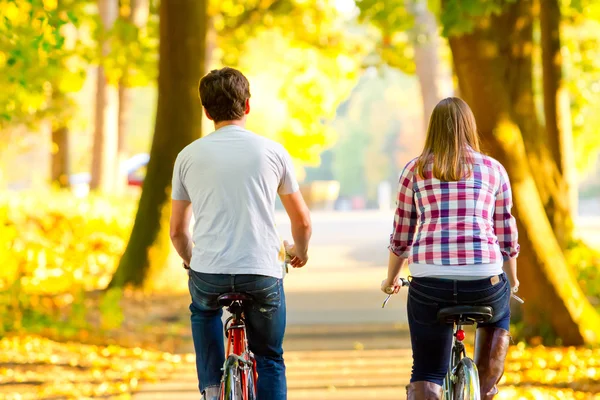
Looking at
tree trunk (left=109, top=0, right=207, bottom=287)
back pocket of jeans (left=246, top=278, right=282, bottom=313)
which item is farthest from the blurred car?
back pocket of jeans (left=246, top=278, right=282, bottom=313)

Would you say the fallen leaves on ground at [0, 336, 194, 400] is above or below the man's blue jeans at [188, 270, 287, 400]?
below

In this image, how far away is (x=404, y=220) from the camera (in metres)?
4.98

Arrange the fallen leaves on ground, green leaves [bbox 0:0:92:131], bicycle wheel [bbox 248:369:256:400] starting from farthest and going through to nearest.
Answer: green leaves [bbox 0:0:92:131] < the fallen leaves on ground < bicycle wheel [bbox 248:369:256:400]

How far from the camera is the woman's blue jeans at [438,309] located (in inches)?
187

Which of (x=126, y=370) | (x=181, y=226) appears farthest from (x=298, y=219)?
(x=126, y=370)

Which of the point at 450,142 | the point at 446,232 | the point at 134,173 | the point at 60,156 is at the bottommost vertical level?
the point at 446,232

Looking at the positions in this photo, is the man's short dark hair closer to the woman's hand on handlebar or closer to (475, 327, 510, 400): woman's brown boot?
the woman's hand on handlebar

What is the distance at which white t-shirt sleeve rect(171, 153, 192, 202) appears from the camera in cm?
503

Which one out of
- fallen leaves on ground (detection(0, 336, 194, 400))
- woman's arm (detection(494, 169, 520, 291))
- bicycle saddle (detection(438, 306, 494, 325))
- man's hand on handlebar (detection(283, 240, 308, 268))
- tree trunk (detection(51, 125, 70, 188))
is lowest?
fallen leaves on ground (detection(0, 336, 194, 400))

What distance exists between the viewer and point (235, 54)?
2736cm

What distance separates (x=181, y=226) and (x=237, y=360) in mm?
726

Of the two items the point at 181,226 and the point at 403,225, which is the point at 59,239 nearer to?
the point at 181,226

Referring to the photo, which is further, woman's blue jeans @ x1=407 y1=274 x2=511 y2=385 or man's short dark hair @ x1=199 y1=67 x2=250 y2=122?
man's short dark hair @ x1=199 y1=67 x2=250 y2=122

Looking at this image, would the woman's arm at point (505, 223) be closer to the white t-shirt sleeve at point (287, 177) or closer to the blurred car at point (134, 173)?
the white t-shirt sleeve at point (287, 177)
